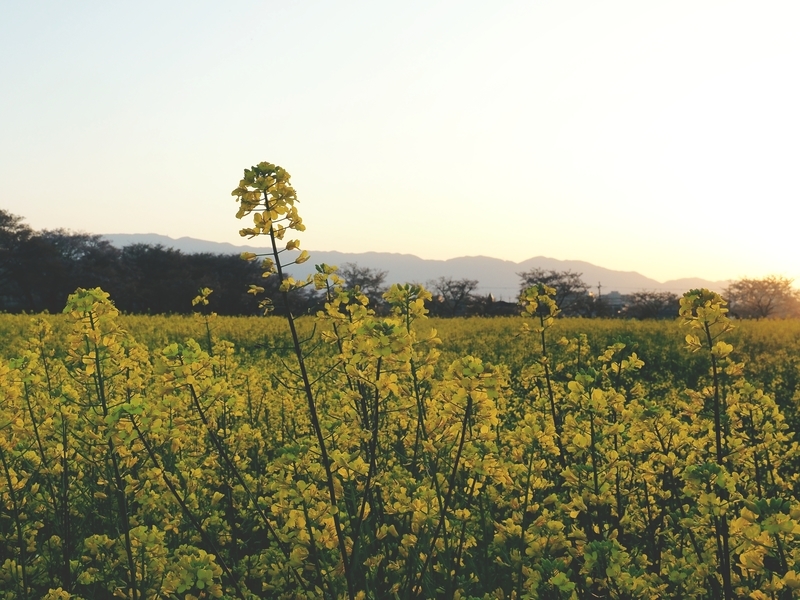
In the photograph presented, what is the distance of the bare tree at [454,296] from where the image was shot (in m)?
61.8

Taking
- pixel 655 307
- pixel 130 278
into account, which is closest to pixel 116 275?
pixel 130 278

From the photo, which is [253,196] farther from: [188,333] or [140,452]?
[188,333]

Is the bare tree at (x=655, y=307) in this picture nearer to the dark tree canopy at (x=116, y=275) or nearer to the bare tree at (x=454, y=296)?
the bare tree at (x=454, y=296)

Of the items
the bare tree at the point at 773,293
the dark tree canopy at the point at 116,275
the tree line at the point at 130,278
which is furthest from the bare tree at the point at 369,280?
the bare tree at the point at 773,293

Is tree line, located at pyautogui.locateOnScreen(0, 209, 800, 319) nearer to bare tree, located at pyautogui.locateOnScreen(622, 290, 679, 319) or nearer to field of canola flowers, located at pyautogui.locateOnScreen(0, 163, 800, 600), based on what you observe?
bare tree, located at pyautogui.locateOnScreen(622, 290, 679, 319)

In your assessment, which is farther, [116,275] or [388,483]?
[116,275]

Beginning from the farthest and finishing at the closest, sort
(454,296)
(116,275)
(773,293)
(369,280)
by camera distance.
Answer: (773,293) → (369,280) → (454,296) → (116,275)

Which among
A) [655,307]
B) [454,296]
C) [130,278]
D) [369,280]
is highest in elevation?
[369,280]

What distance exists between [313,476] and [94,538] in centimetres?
152

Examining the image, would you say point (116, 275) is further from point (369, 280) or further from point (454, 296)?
point (454, 296)

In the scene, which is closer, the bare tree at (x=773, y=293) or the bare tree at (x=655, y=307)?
the bare tree at (x=655, y=307)

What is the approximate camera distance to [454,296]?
7169 centimetres

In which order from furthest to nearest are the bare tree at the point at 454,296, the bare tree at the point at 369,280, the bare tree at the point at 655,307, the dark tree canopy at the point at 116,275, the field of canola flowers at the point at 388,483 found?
the bare tree at the point at 369,280, the bare tree at the point at 655,307, the bare tree at the point at 454,296, the dark tree canopy at the point at 116,275, the field of canola flowers at the point at 388,483

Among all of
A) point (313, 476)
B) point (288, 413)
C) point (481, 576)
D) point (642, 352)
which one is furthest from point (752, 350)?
point (313, 476)
